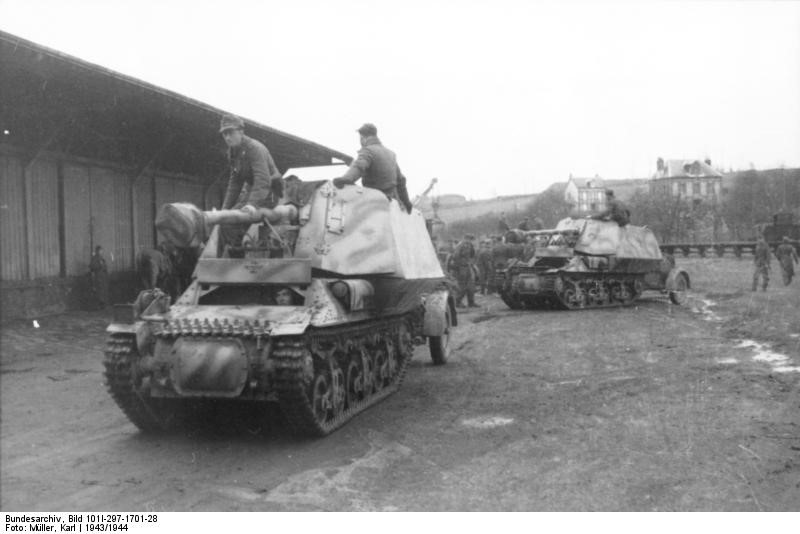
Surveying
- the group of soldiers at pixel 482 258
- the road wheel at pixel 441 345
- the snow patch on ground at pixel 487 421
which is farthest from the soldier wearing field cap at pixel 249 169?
the group of soldiers at pixel 482 258

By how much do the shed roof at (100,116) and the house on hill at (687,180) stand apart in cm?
3947

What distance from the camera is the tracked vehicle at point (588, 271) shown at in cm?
1898

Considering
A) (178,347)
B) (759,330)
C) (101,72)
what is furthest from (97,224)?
(759,330)

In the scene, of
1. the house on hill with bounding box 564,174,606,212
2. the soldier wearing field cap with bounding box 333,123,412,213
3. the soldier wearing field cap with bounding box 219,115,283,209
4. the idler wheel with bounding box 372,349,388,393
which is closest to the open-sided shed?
the soldier wearing field cap with bounding box 219,115,283,209

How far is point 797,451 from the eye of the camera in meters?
6.20

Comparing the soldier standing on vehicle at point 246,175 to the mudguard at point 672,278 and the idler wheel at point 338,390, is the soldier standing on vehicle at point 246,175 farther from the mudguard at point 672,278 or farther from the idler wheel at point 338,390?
the mudguard at point 672,278

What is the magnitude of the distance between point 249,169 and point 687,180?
53918 millimetres

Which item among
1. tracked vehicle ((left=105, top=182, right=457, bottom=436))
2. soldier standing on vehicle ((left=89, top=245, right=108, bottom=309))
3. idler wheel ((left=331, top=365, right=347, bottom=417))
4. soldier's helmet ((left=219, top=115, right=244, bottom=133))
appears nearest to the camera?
tracked vehicle ((left=105, top=182, right=457, bottom=436))

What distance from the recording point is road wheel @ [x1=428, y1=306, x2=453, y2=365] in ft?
36.3

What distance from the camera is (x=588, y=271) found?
19.3 m

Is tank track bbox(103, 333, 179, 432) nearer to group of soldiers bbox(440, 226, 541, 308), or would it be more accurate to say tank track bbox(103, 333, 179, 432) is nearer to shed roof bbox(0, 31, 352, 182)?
shed roof bbox(0, 31, 352, 182)

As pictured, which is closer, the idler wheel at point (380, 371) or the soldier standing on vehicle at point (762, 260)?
the idler wheel at point (380, 371)

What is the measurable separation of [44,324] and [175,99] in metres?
4.70

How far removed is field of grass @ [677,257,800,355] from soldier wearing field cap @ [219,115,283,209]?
7816mm
